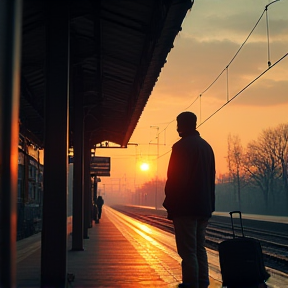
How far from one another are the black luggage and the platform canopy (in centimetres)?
307

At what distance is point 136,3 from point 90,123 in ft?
34.7

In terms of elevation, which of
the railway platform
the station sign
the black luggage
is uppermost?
the station sign

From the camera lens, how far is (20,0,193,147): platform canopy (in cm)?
761

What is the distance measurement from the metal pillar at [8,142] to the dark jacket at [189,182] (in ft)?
12.9

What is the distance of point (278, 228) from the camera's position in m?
33.2

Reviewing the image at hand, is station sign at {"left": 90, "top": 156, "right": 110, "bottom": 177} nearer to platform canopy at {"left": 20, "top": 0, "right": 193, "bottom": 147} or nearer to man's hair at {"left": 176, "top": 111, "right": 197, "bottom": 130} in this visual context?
platform canopy at {"left": 20, "top": 0, "right": 193, "bottom": 147}

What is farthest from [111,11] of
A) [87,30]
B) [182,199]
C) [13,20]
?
[13,20]

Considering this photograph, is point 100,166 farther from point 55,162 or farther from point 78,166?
point 55,162

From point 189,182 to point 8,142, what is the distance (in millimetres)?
4033

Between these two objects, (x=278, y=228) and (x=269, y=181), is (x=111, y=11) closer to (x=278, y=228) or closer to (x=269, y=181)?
(x=278, y=228)

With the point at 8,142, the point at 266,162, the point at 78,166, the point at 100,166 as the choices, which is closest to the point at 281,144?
the point at 266,162

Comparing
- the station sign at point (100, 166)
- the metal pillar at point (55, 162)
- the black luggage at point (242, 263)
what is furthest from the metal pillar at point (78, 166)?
the station sign at point (100, 166)

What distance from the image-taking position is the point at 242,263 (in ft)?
16.9

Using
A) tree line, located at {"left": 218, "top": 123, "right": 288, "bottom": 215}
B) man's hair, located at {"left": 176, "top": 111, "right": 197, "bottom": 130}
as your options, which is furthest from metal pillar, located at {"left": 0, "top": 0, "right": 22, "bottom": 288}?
tree line, located at {"left": 218, "top": 123, "right": 288, "bottom": 215}
